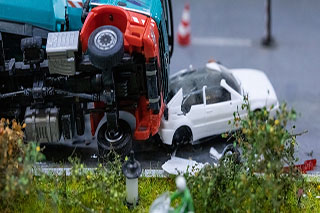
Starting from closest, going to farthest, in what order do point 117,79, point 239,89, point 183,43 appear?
point 117,79 → point 239,89 → point 183,43

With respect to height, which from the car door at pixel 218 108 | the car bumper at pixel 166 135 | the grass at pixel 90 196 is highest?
the car door at pixel 218 108

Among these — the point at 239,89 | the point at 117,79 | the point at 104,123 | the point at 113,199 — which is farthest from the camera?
the point at 239,89

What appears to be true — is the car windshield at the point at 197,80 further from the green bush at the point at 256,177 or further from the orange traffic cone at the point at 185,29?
the orange traffic cone at the point at 185,29

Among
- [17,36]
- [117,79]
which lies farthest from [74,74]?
[17,36]

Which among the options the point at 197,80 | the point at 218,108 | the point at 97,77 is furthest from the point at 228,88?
the point at 97,77

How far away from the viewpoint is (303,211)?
6.33 m

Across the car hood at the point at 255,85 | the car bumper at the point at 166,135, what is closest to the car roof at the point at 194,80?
the car hood at the point at 255,85

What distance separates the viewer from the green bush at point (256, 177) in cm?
568

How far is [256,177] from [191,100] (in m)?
1.62

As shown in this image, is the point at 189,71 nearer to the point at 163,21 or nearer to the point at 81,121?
the point at 163,21

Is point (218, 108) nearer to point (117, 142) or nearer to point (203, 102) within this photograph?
point (203, 102)

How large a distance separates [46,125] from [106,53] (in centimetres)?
133

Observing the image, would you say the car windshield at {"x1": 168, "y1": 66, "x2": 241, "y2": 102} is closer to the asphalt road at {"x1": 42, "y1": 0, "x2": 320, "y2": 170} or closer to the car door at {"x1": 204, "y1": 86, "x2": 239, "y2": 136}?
the car door at {"x1": 204, "y1": 86, "x2": 239, "y2": 136}

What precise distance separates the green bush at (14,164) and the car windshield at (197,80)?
7.57 ft
